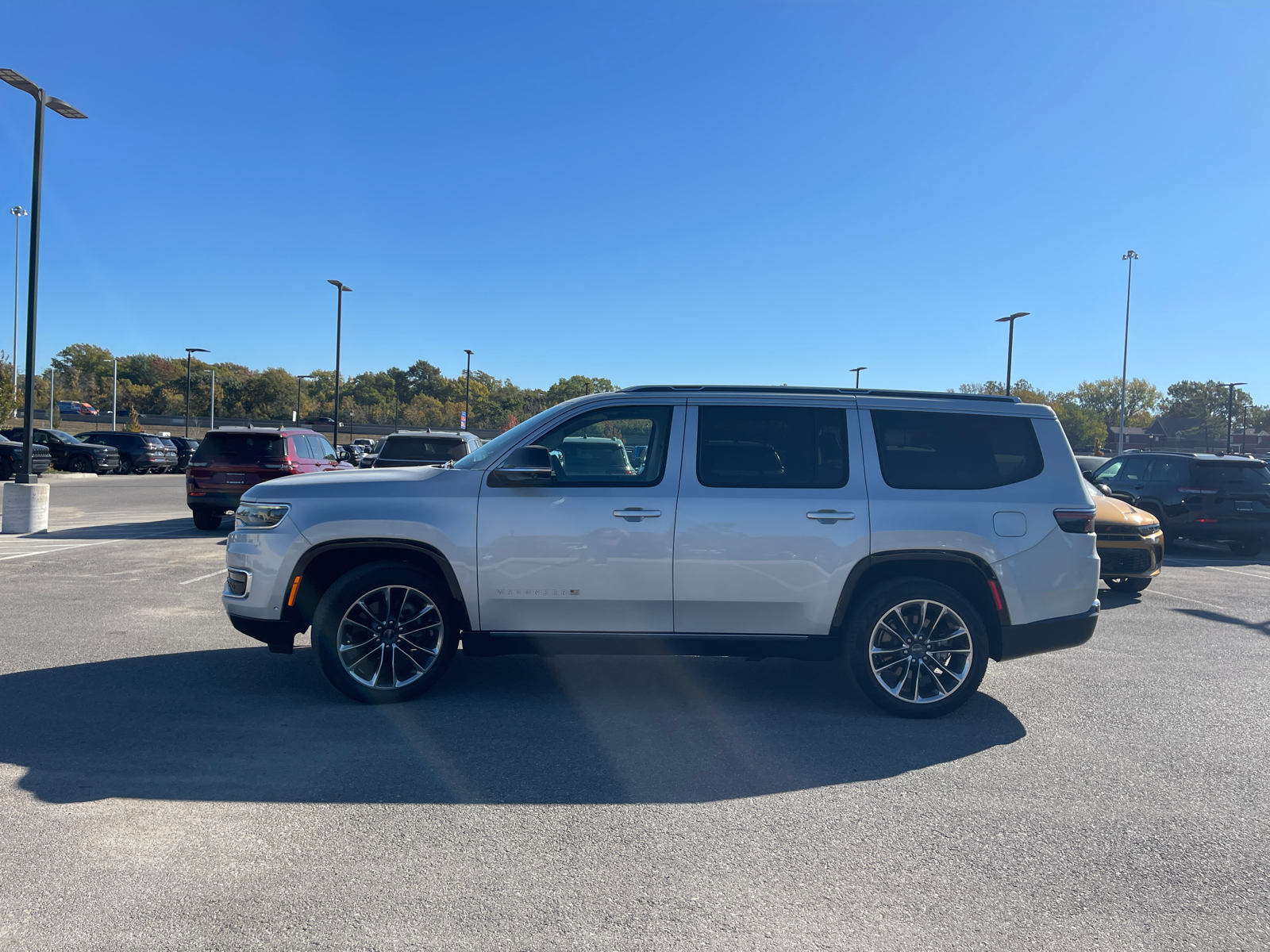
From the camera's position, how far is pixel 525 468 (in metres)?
5.28

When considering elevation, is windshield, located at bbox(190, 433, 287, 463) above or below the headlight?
above

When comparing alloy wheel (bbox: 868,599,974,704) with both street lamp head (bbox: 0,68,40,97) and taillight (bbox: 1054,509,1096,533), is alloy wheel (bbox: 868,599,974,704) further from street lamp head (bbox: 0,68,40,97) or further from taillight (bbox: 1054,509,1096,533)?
street lamp head (bbox: 0,68,40,97)

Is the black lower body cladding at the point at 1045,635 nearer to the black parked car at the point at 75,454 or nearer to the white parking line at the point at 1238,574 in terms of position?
the white parking line at the point at 1238,574

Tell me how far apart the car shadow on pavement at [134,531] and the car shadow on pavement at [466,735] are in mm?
9177

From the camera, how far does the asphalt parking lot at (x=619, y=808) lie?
313cm

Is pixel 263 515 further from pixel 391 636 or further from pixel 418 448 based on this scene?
pixel 418 448

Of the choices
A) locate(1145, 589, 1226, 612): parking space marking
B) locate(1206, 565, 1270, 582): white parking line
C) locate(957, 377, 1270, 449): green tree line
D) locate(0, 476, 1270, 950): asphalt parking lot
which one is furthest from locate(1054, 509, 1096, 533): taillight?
locate(957, 377, 1270, 449): green tree line

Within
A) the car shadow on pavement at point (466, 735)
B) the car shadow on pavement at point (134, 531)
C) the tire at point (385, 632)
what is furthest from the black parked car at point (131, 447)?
the tire at point (385, 632)

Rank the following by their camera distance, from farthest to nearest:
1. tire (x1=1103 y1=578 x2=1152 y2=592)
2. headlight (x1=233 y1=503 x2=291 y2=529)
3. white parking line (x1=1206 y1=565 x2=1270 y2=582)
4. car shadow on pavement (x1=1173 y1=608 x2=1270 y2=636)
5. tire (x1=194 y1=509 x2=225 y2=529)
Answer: tire (x1=194 y1=509 x2=225 y2=529) < white parking line (x1=1206 y1=565 x2=1270 y2=582) < tire (x1=1103 y1=578 x2=1152 y2=592) < car shadow on pavement (x1=1173 y1=608 x2=1270 y2=636) < headlight (x1=233 y1=503 x2=291 y2=529)

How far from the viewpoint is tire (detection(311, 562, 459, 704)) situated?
5.48 metres

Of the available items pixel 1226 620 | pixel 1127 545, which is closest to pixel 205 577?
pixel 1127 545

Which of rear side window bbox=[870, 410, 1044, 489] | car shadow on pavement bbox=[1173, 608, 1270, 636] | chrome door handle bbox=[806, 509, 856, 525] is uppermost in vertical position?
rear side window bbox=[870, 410, 1044, 489]

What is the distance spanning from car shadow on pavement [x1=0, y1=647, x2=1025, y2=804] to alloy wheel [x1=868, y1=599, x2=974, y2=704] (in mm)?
225

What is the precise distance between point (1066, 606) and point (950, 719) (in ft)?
3.28
